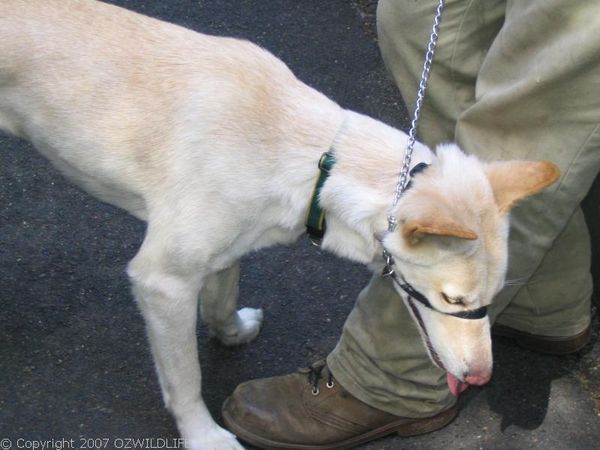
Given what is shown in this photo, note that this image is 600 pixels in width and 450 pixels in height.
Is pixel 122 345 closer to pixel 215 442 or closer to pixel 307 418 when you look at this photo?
pixel 215 442

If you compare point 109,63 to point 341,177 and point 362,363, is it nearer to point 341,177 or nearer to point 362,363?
point 341,177

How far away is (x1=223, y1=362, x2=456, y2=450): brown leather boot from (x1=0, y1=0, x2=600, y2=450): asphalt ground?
9 centimetres

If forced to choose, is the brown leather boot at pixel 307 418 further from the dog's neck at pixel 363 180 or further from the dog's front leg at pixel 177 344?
the dog's neck at pixel 363 180

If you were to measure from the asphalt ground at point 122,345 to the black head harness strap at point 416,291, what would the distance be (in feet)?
2.57

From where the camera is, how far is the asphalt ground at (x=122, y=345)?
3172 millimetres

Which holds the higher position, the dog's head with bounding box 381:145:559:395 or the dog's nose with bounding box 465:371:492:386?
the dog's head with bounding box 381:145:559:395

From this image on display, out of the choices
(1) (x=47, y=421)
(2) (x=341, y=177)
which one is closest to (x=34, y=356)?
(1) (x=47, y=421)

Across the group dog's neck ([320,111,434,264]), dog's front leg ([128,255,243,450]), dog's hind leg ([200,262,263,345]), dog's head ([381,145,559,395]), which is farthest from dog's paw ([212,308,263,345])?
dog's head ([381,145,559,395])

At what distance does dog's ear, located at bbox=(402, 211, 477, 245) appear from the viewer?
2.20 m

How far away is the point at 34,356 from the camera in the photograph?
3312 millimetres

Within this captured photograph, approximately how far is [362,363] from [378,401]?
0.14 meters
